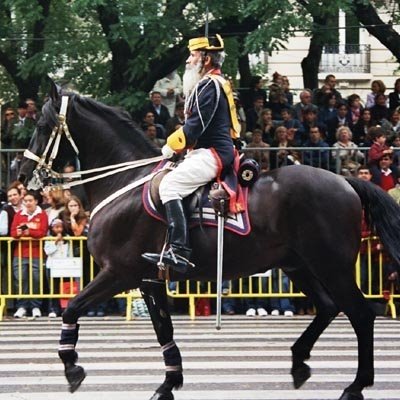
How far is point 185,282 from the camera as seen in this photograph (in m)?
17.5

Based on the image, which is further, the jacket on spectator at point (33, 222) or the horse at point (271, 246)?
the jacket on spectator at point (33, 222)

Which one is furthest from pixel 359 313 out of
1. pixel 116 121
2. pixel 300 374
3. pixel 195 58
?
pixel 116 121

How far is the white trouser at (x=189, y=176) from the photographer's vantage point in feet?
32.8

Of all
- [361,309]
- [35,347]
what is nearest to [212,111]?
[361,309]

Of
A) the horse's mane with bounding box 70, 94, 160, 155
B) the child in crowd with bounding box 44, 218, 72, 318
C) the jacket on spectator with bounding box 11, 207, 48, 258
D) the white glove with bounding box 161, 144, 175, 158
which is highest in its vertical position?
the horse's mane with bounding box 70, 94, 160, 155

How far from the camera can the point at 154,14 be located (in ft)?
63.4

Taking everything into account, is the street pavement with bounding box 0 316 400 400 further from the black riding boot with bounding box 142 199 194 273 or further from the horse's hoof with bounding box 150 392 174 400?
the black riding boot with bounding box 142 199 194 273

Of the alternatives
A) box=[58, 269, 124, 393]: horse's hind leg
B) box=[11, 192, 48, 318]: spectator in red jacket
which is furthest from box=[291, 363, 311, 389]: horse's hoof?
box=[11, 192, 48, 318]: spectator in red jacket

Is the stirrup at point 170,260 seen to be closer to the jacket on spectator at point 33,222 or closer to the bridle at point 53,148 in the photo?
the bridle at point 53,148

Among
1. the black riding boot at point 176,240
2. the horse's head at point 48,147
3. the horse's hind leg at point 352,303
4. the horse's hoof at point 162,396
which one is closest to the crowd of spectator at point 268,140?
the horse's head at point 48,147

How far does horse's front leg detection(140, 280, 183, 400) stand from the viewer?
1006 cm

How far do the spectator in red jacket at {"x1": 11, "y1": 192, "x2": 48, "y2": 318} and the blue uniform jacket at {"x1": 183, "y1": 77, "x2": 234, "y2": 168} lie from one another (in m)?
7.34

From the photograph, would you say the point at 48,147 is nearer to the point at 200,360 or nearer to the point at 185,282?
the point at 200,360

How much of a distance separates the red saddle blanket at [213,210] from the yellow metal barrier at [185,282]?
7239 millimetres
